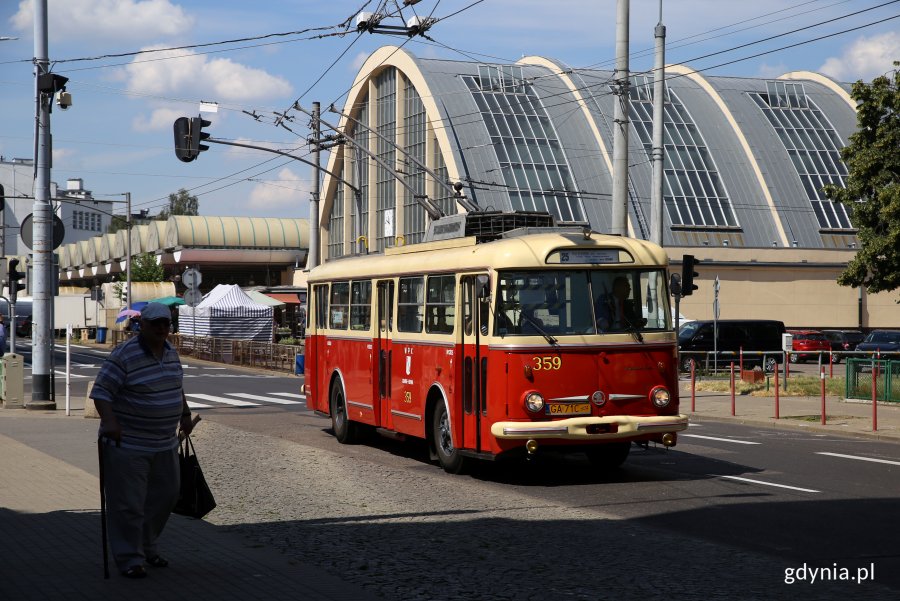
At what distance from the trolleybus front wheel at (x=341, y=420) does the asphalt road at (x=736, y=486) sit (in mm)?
233

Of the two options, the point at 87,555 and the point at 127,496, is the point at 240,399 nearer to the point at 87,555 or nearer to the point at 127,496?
the point at 87,555

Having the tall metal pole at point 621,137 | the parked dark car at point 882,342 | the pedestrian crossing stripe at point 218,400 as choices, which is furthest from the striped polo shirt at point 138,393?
the parked dark car at point 882,342

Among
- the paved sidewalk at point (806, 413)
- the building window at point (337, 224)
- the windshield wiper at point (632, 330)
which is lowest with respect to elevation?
the paved sidewalk at point (806, 413)

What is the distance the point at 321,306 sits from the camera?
68.0 ft

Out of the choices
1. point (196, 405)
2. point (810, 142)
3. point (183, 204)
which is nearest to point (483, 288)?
point (196, 405)

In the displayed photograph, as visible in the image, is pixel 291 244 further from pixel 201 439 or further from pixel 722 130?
pixel 201 439

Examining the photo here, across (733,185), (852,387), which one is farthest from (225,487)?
(733,185)

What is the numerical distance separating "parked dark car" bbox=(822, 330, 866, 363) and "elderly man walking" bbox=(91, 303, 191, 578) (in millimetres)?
53385

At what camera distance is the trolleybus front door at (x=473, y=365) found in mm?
14094

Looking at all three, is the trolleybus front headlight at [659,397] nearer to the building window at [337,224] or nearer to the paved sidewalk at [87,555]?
the paved sidewalk at [87,555]

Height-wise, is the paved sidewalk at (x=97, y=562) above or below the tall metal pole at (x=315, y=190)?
below

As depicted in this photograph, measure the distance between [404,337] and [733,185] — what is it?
53.3 meters

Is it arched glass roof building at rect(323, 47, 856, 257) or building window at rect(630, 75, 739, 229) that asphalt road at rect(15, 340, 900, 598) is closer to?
arched glass roof building at rect(323, 47, 856, 257)

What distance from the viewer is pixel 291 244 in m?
91.9
